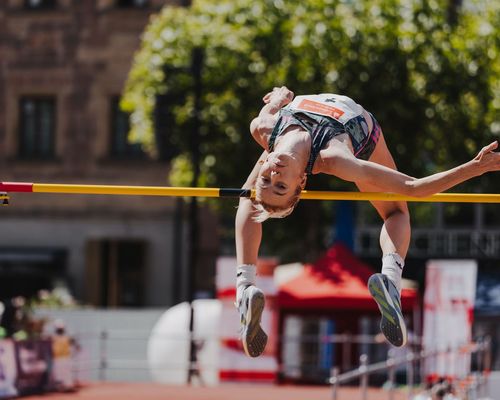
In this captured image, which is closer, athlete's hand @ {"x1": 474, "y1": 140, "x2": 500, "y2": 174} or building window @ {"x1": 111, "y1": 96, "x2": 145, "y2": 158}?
athlete's hand @ {"x1": 474, "y1": 140, "x2": 500, "y2": 174}

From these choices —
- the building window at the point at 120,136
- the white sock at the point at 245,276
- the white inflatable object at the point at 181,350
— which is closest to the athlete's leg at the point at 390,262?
the white sock at the point at 245,276

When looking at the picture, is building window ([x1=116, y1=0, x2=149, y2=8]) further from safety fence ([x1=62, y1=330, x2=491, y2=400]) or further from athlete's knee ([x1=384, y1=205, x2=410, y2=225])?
athlete's knee ([x1=384, y1=205, x2=410, y2=225])

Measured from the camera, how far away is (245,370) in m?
26.1

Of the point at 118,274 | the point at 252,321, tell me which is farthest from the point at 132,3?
the point at 252,321

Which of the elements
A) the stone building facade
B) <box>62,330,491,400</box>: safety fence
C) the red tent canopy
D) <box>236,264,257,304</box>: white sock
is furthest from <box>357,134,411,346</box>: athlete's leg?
the stone building facade

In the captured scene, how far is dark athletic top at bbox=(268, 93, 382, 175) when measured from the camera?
397 inches

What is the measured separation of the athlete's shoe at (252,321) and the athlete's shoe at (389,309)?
0.82 metres

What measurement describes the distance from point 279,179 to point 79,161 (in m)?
29.2

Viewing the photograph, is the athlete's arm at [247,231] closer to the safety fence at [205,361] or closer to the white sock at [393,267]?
the white sock at [393,267]

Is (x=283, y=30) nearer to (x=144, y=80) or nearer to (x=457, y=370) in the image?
(x=144, y=80)

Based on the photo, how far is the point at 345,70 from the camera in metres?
28.9

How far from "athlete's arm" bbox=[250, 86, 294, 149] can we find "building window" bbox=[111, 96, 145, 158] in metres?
27.4

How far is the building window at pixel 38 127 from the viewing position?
39125 mm

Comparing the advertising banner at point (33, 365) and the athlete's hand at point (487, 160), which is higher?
the athlete's hand at point (487, 160)
